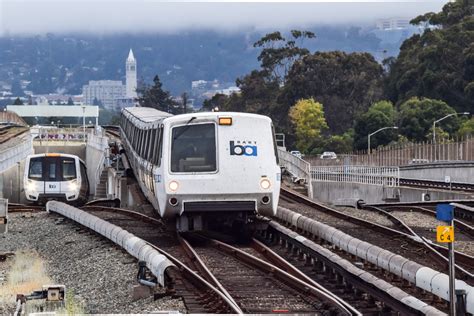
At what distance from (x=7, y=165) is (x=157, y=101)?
98.4 metres

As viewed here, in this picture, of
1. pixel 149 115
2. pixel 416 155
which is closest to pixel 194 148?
pixel 149 115

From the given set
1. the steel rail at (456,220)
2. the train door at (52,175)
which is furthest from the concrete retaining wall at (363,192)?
the steel rail at (456,220)

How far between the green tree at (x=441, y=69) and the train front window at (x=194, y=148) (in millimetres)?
68396

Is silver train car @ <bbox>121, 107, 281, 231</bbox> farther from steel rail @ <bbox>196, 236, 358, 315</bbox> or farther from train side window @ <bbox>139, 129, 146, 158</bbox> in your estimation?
train side window @ <bbox>139, 129, 146, 158</bbox>

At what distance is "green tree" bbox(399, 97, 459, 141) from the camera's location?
85.1m

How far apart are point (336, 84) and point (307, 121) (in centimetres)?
962

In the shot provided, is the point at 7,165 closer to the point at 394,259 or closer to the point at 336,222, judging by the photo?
the point at 336,222

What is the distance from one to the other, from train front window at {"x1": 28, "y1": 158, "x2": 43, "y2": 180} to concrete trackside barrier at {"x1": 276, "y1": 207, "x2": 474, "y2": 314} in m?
21.3

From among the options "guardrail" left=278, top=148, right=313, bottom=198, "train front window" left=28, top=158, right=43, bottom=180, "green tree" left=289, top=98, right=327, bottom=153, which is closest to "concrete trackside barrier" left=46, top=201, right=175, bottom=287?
"train front window" left=28, top=158, right=43, bottom=180

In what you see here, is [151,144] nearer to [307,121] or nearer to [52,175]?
[52,175]

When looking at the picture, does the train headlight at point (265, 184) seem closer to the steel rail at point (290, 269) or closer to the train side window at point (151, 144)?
the steel rail at point (290, 269)

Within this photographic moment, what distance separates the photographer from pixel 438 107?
85.2m

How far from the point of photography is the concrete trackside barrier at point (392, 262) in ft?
48.9

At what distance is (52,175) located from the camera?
45.2 m
